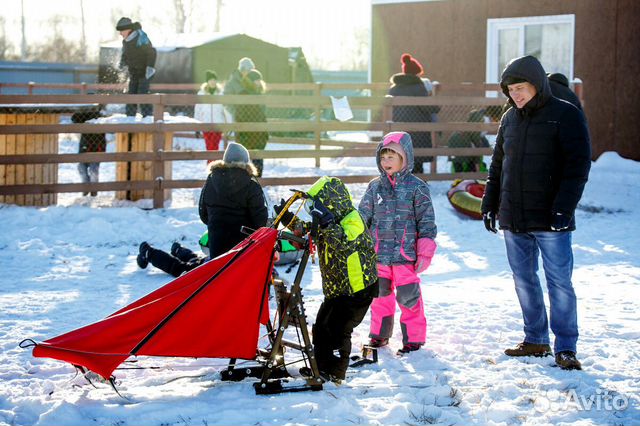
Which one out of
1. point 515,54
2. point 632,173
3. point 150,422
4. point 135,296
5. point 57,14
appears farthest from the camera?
point 57,14

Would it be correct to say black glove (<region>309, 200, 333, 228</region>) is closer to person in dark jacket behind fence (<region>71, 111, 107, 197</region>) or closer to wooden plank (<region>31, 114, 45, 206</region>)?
wooden plank (<region>31, 114, 45, 206</region>)

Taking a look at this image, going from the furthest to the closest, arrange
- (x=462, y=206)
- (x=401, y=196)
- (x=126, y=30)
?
(x=126, y=30) → (x=462, y=206) → (x=401, y=196)

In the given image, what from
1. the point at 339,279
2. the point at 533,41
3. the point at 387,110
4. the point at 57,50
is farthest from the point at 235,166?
the point at 57,50

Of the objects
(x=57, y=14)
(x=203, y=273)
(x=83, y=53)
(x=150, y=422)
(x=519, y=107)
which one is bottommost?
(x=150, y=422)

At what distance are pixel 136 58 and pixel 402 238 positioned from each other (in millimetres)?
7727

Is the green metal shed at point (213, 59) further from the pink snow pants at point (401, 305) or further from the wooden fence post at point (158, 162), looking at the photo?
the pink snow pants at point (401, 305)

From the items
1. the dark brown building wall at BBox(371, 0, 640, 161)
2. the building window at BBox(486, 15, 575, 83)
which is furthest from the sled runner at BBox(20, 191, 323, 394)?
the building window at BBox(486, 15, 575, 83)

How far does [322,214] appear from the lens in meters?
4.78

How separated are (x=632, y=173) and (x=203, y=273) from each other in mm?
11076

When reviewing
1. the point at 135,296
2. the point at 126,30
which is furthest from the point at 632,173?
the point at 135,296

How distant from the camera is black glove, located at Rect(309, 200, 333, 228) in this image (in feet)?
15.7

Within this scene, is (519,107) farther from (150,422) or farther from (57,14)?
(57,14)

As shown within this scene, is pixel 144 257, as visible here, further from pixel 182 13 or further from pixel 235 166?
pixel 182 13

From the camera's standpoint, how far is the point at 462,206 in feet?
37.7
